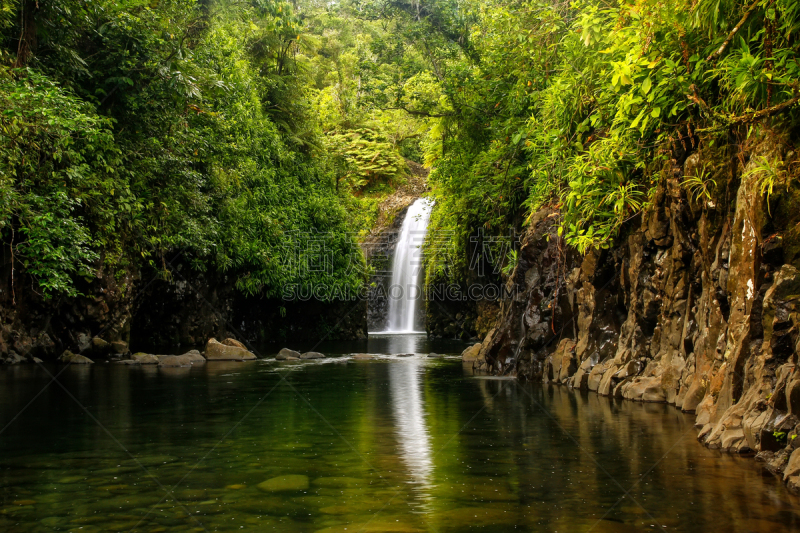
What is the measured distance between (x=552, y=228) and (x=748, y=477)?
8.34 m

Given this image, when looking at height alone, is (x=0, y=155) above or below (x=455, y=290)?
above

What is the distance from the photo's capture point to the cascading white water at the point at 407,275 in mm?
33500

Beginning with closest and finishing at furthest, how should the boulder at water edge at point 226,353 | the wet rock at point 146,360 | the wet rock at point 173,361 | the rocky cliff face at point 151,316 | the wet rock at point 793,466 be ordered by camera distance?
1. the wet rock at point 793,466
2. the rocky cliff face at point 151,316
3. the wet rock at point 173,361
4. the wet rock at point 146,360
5. the boulder at water edge at point 226,353

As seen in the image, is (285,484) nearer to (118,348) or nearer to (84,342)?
(84,342)

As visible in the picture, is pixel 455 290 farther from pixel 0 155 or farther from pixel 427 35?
pixel 0 155

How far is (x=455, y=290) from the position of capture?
3045cm

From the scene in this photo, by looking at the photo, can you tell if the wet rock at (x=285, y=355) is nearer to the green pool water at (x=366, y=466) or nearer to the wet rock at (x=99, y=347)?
the wet rock at (x=99, y=347)

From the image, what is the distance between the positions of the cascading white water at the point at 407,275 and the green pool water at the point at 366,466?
70.1ft

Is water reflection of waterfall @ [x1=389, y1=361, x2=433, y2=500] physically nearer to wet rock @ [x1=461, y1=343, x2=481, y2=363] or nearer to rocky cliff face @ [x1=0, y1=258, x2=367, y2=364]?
wet rock @ [x1=461, y1=343, x2=481, y2=363]

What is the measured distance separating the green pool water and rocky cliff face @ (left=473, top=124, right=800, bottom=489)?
44 centimetres

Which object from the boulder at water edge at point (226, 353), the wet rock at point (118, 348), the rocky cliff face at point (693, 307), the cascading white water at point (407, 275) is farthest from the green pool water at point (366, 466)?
the cascading white water at point (407, 275)

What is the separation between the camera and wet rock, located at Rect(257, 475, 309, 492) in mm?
5906

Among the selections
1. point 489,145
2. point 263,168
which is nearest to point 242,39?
point 263,168

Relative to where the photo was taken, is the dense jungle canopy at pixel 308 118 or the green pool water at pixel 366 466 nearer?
the green pool water at pixel 366 466
